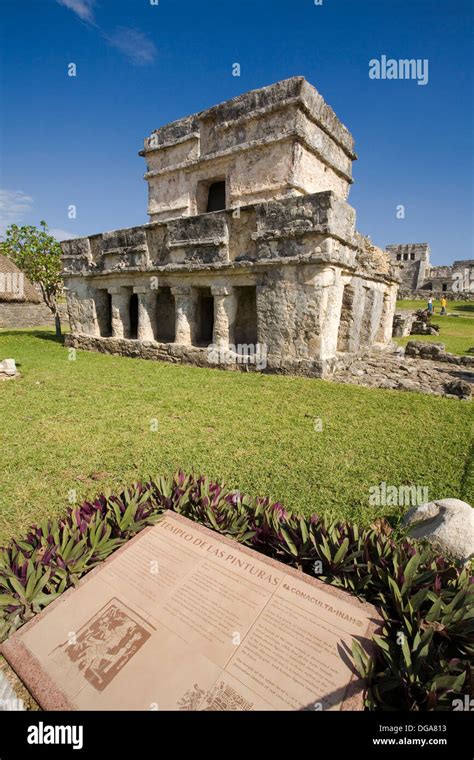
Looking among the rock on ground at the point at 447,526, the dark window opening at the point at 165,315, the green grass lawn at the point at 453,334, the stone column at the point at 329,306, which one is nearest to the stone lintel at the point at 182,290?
the dark window opening at the point at 165,315

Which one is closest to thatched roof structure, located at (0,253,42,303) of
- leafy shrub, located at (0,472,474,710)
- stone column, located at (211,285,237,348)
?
stone column, located at (211,285,237,348)

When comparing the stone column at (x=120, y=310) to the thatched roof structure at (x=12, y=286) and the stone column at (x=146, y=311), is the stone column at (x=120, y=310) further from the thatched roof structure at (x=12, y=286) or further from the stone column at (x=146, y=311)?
the thatched roof structure at (x=12, y=286)

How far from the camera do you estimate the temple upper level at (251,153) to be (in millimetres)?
9453

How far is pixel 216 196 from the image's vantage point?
40.8ft

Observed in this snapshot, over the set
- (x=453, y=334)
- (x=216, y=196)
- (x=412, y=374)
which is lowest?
(x=412, y=374)

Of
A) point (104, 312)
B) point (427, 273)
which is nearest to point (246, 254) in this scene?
point (104, 312)

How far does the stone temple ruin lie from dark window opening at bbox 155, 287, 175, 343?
49mm

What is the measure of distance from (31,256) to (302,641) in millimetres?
24221

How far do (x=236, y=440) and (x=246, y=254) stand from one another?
17.7 ft

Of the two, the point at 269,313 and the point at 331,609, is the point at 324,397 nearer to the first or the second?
the point at 269,313

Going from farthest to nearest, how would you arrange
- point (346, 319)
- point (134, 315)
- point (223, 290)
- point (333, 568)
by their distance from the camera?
point (134, 315)
point (346, 319)
point (223, 290)
point (333, 568)

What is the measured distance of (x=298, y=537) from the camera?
8.50 ft

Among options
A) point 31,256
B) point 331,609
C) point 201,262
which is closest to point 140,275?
point 201,262

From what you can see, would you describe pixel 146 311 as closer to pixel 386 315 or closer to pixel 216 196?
pixel 216 196
